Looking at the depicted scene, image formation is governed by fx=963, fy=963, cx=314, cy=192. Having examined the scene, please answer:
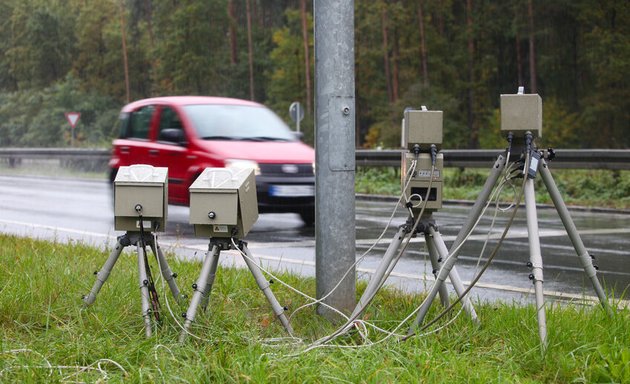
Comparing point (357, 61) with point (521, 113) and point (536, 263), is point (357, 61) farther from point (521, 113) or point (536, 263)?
point (536, 263)

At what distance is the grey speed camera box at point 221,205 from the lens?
5.16 meters

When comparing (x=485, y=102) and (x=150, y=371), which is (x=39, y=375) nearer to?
(x=150, y=371)

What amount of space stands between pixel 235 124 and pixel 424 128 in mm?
9099

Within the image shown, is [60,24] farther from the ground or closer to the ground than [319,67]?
farther from the ground

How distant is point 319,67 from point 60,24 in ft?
244

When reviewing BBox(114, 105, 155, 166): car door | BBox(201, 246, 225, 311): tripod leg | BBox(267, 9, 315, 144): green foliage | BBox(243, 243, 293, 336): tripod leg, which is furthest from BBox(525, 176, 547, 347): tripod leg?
BBox(267, 9, 315, 144): green foliage

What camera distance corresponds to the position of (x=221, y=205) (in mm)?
5180

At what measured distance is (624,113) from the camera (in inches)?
1762

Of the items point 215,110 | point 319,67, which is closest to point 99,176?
point 215,110

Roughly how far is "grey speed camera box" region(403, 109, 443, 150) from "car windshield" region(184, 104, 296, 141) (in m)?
8.67

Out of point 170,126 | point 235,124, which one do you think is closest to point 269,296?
point 235,124

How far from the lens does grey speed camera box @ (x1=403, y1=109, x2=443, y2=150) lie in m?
5.33

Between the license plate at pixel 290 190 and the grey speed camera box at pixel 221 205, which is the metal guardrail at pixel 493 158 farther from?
the grey speed camera box at pixel 221 205

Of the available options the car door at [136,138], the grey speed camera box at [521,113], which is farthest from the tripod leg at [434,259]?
the car door at [136,138]
